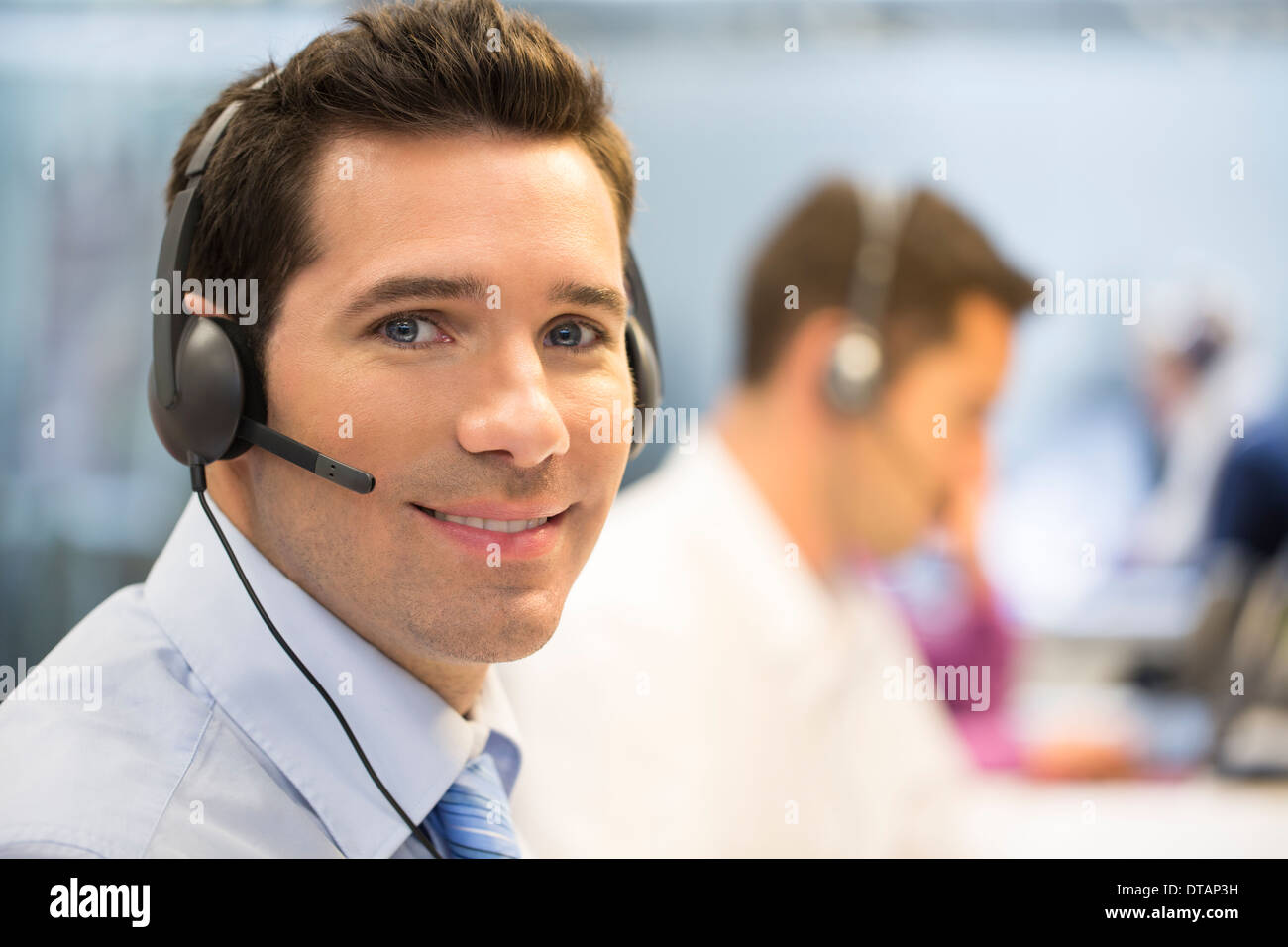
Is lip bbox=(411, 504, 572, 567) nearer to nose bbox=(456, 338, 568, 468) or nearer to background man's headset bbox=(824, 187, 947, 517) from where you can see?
nose bbox=(456, 338, 568, 468)

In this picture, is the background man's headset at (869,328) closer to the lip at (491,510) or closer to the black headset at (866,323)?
the black headset at (866,323)

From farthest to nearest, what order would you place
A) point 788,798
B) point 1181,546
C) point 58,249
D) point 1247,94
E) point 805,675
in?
point 1247,94 < point 1181,546 < point 58,249 < point 805,675 < point 788,798

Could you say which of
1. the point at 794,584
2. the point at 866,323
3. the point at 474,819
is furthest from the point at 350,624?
the point at 866,323

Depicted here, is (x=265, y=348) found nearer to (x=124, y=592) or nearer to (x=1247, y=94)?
(x=124, y=592)

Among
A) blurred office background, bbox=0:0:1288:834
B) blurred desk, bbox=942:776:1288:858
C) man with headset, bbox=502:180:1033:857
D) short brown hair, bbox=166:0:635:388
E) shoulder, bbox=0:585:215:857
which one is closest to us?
shoulder, bbox=0:585:215:857

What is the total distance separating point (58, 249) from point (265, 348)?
51.6 inches

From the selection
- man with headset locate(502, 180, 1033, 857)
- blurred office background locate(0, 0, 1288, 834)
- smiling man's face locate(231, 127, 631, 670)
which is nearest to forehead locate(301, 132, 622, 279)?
smiling man's face locate(231, 127, 631, 670)

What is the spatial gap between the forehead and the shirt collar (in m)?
0.24

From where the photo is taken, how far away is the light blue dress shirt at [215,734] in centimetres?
66

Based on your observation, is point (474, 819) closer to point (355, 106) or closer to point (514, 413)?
point (514, 413)

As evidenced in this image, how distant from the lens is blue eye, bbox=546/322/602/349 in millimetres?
776

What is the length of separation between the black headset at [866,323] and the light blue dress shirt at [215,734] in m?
1.12

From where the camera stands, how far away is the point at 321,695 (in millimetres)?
765
